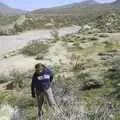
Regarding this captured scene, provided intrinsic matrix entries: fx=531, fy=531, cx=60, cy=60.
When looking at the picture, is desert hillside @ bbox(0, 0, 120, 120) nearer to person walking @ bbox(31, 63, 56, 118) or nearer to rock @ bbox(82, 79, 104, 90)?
rock @ bbox(82, 79, 104, 90)

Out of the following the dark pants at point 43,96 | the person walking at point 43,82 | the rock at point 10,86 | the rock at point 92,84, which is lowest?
the rock at point 10,86

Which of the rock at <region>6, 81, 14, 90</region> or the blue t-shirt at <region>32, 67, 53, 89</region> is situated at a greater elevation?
the blue t-shirt at <region>32, 67, 53, 89</region>

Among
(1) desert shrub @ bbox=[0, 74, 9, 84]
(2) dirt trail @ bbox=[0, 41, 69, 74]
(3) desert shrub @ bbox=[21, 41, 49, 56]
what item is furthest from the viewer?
(3) desert shrub @ bbox=[21, 41, 49, 56]

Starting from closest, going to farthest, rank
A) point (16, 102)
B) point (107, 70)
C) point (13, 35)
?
1. point (16, 102)
2. point (107, 70)
3. point (13, 35)

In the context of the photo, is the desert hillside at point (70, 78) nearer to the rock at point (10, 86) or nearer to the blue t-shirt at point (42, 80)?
the rock at point (10, 86)

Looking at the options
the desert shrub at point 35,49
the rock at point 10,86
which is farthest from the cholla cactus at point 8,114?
the desert shrub at point 35,49

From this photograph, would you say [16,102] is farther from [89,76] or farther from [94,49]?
[94,49]

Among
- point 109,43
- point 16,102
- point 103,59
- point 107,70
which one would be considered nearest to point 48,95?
point 16,102

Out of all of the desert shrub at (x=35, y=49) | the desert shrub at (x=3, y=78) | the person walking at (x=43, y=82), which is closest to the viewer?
the person walking at (x=43, y=82)

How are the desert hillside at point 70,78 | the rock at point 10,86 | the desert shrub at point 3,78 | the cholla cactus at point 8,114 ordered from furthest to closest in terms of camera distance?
the desert shrub at point 3,78
the rock at point 10,86
the cholla cactus at point 8,114
the desert hillside at point 70,78

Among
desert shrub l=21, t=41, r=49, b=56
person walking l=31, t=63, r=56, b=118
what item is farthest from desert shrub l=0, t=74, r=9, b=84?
person walking l=31, t=63, r=56, b=118

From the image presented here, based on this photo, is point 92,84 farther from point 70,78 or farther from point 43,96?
point 43,96

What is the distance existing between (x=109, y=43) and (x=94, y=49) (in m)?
2.03

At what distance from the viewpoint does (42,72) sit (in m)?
13.8
